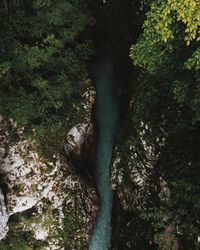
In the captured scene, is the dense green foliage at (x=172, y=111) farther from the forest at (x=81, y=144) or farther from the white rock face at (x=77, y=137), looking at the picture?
the white rock face at (x=77, y=137)

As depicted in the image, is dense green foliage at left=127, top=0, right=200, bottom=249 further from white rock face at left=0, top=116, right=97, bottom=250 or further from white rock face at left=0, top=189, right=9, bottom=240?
white rock face at left=0, top=189, right=9, bottom=240

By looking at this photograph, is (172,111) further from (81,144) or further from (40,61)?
(40,61)

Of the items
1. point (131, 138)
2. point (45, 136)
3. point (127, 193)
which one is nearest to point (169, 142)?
point (131, 138)

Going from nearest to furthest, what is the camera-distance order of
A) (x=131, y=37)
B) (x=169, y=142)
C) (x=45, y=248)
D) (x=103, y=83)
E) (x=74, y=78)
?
1. (x=169, y=142)
2. (x=45, y=248)
3. (x=74, y=78)
4. (x=131, y=37)
5. (x=103, y=83)

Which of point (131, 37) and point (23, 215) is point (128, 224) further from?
point (131, 37)

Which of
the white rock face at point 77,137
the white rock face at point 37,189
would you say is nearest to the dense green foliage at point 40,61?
the white rock face at point 77,137

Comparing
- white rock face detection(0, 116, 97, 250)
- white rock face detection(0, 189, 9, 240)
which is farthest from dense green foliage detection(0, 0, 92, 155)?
white rock face detection(0, 189, 9, 240)
